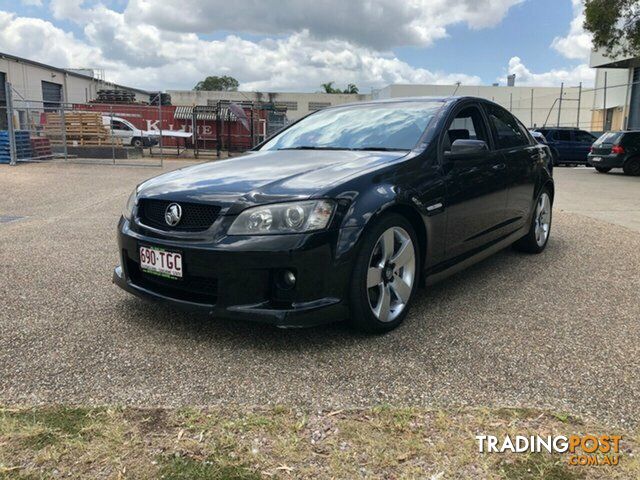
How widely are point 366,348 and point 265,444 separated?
1.09 m

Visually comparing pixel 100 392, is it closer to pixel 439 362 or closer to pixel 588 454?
pixel 439 362

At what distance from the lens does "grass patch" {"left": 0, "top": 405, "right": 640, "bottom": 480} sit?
209 cm

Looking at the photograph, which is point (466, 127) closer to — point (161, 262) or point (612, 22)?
point (161, 262)

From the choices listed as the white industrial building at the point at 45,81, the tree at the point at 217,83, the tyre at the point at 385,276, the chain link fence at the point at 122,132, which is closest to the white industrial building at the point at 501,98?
the chain link fence at the point at 122,132

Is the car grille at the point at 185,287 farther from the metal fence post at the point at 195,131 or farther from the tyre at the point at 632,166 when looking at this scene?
the metal fence post at the point at 195,131

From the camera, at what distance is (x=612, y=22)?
18172 millimetres

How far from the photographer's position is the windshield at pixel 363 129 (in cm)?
401

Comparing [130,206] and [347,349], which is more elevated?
[130,206]

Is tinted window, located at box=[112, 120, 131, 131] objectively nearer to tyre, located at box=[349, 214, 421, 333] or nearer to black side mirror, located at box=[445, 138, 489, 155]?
black side mirror, located at box=[445, 138, 489, 155]

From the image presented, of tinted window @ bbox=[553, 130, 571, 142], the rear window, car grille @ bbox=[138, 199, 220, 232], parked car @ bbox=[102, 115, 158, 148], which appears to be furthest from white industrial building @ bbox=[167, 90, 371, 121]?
car grille @ bbox=[138, 199, 220, 232]

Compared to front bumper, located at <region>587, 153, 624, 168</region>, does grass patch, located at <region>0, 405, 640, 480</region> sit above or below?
below

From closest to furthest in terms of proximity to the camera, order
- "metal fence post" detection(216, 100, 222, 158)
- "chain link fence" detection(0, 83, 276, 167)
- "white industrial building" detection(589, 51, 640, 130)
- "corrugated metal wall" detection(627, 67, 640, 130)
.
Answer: "chain link fence" detection(0, 83, 276, 167), "metal fence post" detection(216, 100, 222, 158), "corrugated metal wall" detection(627, 67, 640, 130), "white industrial building" detection(589, 51, 640, 130)

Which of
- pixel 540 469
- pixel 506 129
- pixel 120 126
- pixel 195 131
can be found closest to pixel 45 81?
pixel 120 126

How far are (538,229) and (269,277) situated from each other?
12.2 feet
